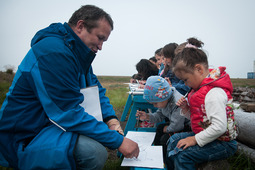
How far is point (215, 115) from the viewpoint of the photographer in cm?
116

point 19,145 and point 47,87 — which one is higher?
point 47,87

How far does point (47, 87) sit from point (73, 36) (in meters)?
0.52

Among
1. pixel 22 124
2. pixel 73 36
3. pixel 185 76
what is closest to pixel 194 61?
pixel 185 76

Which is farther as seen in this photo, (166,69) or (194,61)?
(166,69)

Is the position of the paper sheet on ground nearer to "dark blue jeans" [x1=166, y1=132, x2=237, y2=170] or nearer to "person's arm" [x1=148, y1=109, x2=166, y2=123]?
"dark blue jeans" [x1=166, y1=132, x2=237, y2=170]

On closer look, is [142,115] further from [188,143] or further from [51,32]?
[51,32]

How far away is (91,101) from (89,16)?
0.75 meters

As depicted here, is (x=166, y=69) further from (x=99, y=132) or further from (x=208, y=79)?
(x=99, y=132)

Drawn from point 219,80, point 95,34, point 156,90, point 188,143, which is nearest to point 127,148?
point 188,143

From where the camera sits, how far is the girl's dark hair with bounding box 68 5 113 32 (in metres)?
1.43

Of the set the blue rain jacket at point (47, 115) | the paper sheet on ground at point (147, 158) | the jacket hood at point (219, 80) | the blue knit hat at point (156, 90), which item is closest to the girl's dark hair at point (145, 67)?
the blue knit hat at point (156, 90)

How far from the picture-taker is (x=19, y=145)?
108cm

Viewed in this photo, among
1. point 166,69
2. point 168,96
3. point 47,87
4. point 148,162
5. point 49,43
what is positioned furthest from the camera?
point 166,69

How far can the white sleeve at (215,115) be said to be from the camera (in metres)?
1.15
